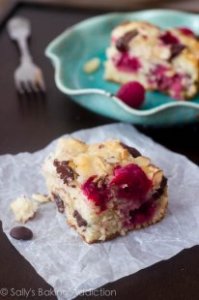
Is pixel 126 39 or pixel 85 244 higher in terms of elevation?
pixel 126 39

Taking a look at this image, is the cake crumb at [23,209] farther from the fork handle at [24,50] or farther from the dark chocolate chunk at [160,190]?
the fork handle at [24,50]

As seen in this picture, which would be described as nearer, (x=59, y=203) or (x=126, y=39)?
(x=59, y=203)

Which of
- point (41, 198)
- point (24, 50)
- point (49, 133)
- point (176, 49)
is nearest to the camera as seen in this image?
point (41, 198)

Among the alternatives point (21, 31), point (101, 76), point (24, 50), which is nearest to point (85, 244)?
point (101, 76)

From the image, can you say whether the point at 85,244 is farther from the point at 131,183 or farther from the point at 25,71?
the point at 25,71

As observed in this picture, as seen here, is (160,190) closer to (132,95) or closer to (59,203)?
(59,203)

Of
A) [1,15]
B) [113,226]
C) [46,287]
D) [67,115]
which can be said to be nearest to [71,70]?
[67,115]

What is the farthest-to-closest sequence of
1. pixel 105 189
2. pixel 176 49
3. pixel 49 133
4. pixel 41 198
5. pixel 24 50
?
pixel 24 50, pixel 176 49, pixel 49 133, pixel 41 198, pixel 105 189
